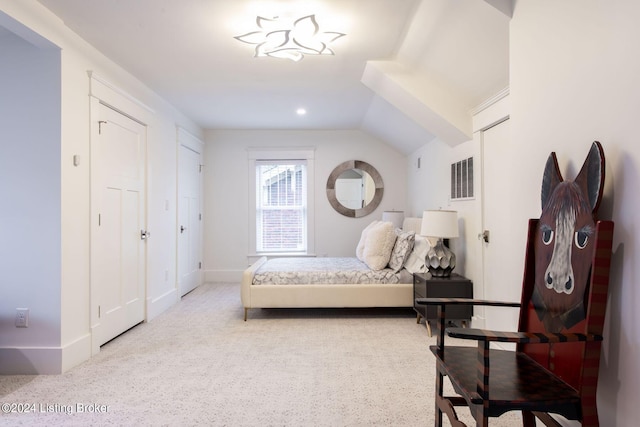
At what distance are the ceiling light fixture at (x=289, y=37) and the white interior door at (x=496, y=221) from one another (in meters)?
1.52

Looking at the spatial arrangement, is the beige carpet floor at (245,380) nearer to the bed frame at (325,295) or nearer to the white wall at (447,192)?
the bed frame at (325,295)

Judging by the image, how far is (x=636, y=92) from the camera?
3.98 feet

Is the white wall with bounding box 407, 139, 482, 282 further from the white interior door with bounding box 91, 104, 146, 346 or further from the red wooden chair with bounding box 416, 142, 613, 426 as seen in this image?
the white interior door with bounding box 91, 104, 146, 346

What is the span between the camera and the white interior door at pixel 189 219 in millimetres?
5230

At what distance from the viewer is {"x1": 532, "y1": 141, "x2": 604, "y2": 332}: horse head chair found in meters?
1.34

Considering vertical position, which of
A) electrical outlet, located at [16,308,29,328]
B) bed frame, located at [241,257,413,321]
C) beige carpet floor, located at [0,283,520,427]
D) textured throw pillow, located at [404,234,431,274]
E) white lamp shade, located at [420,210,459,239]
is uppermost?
white lamp shade, located at [420,210,459,239]

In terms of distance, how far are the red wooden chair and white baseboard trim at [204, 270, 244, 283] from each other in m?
5.05

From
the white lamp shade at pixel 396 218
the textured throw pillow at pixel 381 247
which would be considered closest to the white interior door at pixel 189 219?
the textured throw pillow at pixel 381 247

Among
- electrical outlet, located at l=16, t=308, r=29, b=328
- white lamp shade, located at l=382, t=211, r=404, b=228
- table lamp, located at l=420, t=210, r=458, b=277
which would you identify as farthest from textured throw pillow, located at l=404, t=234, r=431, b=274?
electrical outlet, located at l=16, t=308, r=29, b=328

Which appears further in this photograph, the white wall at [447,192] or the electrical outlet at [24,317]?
the white wall at [447,192]

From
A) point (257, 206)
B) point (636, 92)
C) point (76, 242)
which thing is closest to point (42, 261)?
point (76, 242)

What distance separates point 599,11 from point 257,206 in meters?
5.54

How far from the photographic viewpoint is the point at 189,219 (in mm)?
5625

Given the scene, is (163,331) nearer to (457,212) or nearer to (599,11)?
(457,212)
